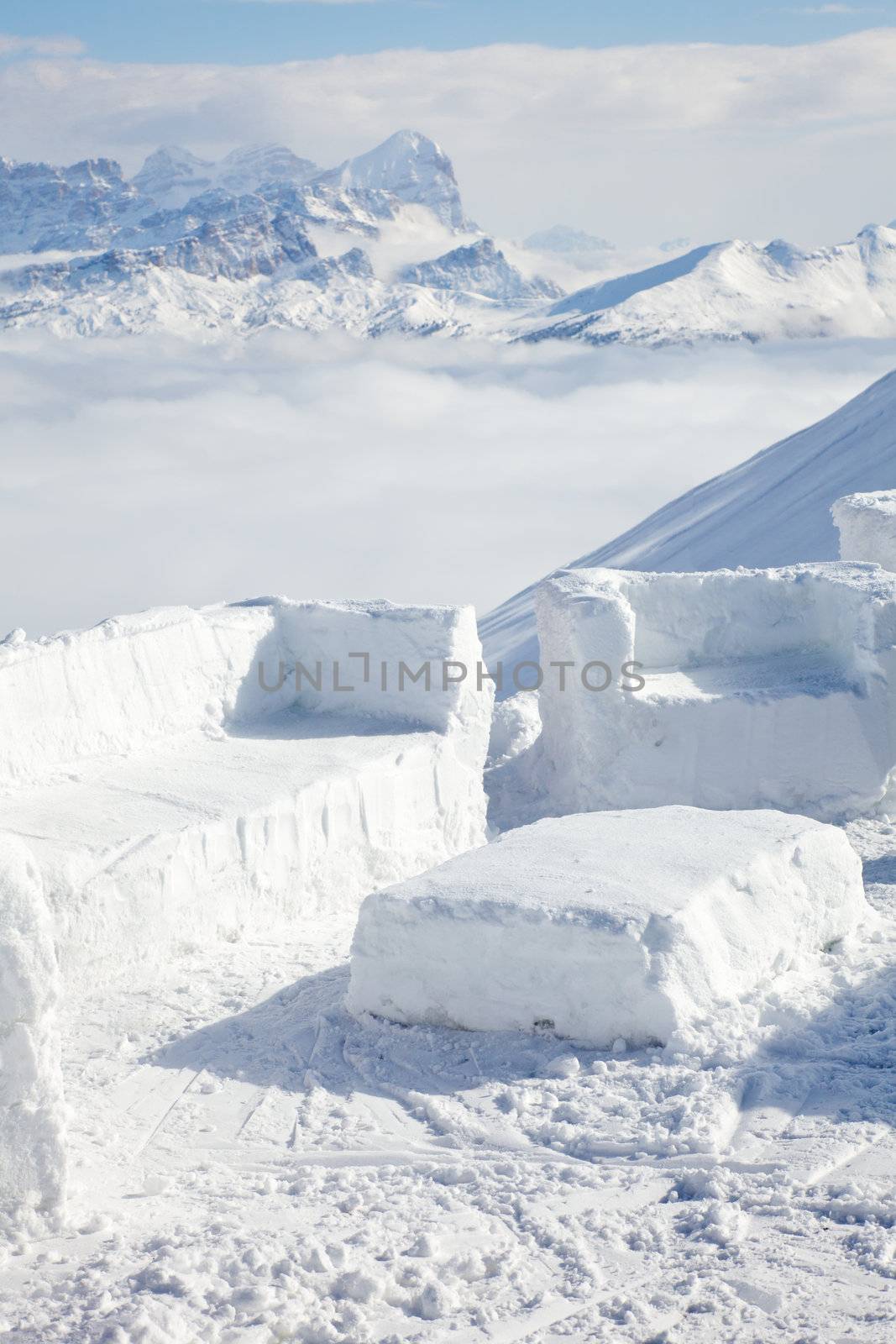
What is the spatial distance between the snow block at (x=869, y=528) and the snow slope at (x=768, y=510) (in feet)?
42.7

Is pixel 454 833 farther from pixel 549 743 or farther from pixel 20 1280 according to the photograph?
pixel 20 1280

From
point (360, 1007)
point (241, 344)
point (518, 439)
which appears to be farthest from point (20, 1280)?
point (241, 344)

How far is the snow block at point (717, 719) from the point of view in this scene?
698 centimetres

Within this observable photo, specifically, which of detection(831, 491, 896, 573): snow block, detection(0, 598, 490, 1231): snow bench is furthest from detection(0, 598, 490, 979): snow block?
detection(831, 491, 896, 573): snow block

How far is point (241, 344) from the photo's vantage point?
189 meters

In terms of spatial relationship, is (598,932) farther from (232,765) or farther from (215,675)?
(215,675)

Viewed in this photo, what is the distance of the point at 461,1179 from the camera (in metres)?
3.38

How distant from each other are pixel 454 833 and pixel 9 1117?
11.7ft

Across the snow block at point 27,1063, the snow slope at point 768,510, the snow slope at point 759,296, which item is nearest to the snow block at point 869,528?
the snow block at point 27,1063

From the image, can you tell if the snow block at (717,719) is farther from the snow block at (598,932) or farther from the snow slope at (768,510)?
the snow slope at (768,510)

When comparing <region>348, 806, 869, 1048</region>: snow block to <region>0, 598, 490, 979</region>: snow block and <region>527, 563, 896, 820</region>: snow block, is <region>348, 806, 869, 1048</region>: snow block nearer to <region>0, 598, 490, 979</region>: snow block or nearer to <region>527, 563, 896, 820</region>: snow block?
<region>0, 598, 490, 979</region>: snow block

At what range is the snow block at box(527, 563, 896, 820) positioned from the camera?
698 cm

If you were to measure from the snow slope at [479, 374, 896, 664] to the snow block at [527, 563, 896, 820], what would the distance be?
15.2 m

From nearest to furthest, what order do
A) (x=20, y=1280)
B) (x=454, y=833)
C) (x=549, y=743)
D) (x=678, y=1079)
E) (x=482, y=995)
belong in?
(x=20, y=1280) → (x=678, y=1079) → (x=482, y=995) → (x=454, y=833) → (x=549, y=743)
